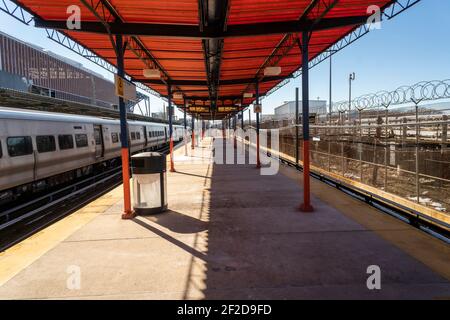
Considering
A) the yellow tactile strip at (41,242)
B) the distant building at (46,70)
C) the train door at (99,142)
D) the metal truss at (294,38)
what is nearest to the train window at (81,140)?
the train door at (99,142)

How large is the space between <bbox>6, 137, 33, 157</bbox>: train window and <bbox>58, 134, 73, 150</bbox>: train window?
2093 mm

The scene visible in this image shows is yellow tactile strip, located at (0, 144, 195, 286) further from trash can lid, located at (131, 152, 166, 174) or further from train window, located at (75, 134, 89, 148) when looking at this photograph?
train window, located at (75, 134, 89, 148)

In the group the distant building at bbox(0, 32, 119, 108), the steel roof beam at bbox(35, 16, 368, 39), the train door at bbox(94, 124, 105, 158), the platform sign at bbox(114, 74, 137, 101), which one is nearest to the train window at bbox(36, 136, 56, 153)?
the train door at bbox(94, 124, 105, 158)

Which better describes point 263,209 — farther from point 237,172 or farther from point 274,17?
point 237,172

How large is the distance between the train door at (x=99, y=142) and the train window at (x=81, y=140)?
1305 mm

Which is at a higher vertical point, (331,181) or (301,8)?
(301,8)

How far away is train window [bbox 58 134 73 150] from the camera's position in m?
12.8

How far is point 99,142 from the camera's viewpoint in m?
17.1

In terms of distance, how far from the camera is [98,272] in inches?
192

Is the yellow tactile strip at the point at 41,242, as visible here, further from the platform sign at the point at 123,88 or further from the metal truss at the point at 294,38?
the metal truss at the point at 294,38

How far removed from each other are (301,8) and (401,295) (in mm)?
6322

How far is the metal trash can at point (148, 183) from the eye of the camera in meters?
8.16
